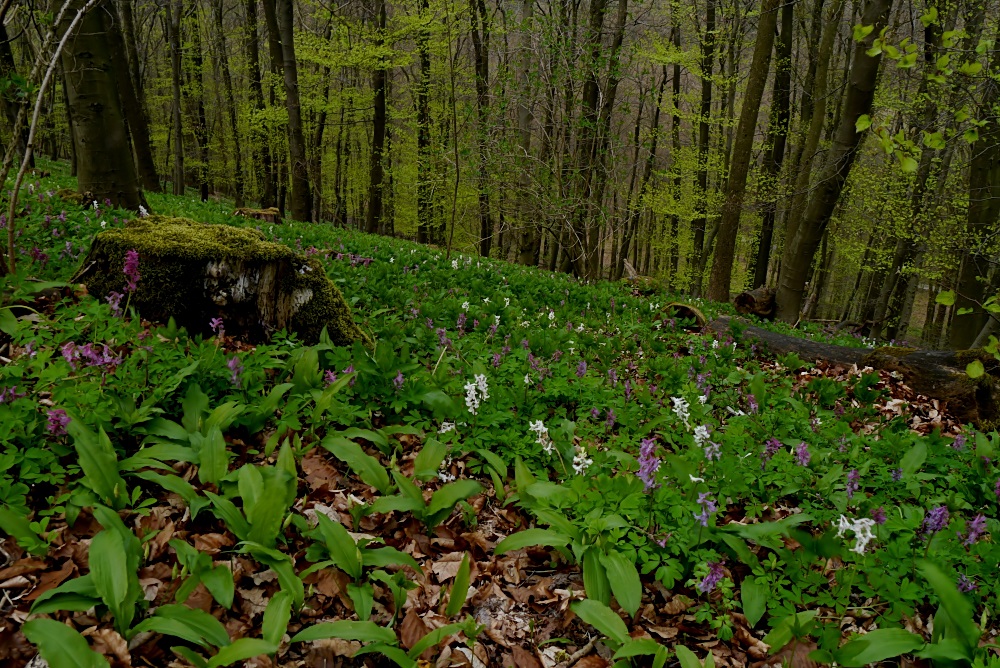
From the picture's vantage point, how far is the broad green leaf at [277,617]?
182cm

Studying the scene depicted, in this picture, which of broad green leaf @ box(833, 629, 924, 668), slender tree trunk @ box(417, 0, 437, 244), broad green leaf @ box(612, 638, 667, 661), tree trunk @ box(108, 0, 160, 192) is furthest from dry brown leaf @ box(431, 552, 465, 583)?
tree trunk @ box(108, 0, 160, 192)

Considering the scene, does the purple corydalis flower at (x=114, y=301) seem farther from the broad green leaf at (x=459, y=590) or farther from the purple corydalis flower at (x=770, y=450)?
the purple corydalis flower at (x=770, y=450)

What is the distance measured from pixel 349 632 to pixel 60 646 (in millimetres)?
804

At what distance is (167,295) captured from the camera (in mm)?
3779

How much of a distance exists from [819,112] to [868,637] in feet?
44.9

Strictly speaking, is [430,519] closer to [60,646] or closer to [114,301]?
[60,646]

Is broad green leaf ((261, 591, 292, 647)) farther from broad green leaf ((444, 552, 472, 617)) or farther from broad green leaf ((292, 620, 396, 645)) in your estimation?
broad green leaf ((444, 552, 472, 617))

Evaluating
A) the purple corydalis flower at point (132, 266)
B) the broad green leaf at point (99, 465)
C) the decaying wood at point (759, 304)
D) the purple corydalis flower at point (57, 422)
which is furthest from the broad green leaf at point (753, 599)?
the decaying wood at point (759, 304)

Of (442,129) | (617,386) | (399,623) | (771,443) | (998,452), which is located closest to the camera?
(399,623)

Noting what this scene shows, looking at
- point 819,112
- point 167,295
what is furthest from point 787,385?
point 819,112

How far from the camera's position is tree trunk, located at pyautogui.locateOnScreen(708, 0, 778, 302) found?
10125 mm

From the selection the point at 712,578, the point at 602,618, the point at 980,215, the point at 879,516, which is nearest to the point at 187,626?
the point at 602,618

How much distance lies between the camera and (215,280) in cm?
384

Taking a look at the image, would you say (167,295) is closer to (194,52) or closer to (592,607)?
(592,607)
